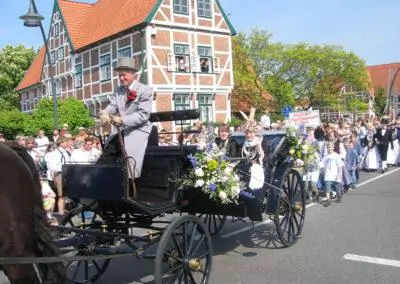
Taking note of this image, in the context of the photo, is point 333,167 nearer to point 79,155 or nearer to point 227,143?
point 227,143

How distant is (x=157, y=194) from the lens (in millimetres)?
4922

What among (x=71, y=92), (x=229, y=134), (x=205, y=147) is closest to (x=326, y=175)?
(x=229, y=134)

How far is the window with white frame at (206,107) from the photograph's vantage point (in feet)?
94.0

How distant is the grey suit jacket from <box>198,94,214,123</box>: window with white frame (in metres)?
23.8

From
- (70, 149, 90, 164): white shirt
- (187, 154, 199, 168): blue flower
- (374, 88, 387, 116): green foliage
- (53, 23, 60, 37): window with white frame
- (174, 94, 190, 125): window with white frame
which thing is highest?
(53, 23, 60, 37): window with white frame

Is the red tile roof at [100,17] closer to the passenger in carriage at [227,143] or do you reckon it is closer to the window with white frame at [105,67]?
the window with white frame at [105,67]

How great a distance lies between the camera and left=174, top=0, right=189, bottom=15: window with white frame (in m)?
27.5

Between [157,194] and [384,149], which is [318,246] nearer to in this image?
[157,194]

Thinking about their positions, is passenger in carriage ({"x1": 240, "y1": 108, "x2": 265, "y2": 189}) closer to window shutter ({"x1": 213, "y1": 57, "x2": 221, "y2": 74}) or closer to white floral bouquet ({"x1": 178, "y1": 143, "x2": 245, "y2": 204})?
white floral bouquet ({"x1": 178, "y1": 143, "x2": 245, "y2": 204})

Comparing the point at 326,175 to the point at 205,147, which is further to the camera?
the point at 326,175

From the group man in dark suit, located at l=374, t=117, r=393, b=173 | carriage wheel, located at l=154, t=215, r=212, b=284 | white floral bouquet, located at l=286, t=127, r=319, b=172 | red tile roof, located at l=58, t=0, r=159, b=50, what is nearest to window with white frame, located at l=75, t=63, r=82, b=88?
red tile roof, located at l=58, t=0, r=159, b=50

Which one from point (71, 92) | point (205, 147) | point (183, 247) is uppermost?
point (71, 92)

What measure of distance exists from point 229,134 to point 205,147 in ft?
6.47

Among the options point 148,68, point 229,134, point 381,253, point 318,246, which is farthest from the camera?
point 148,68
